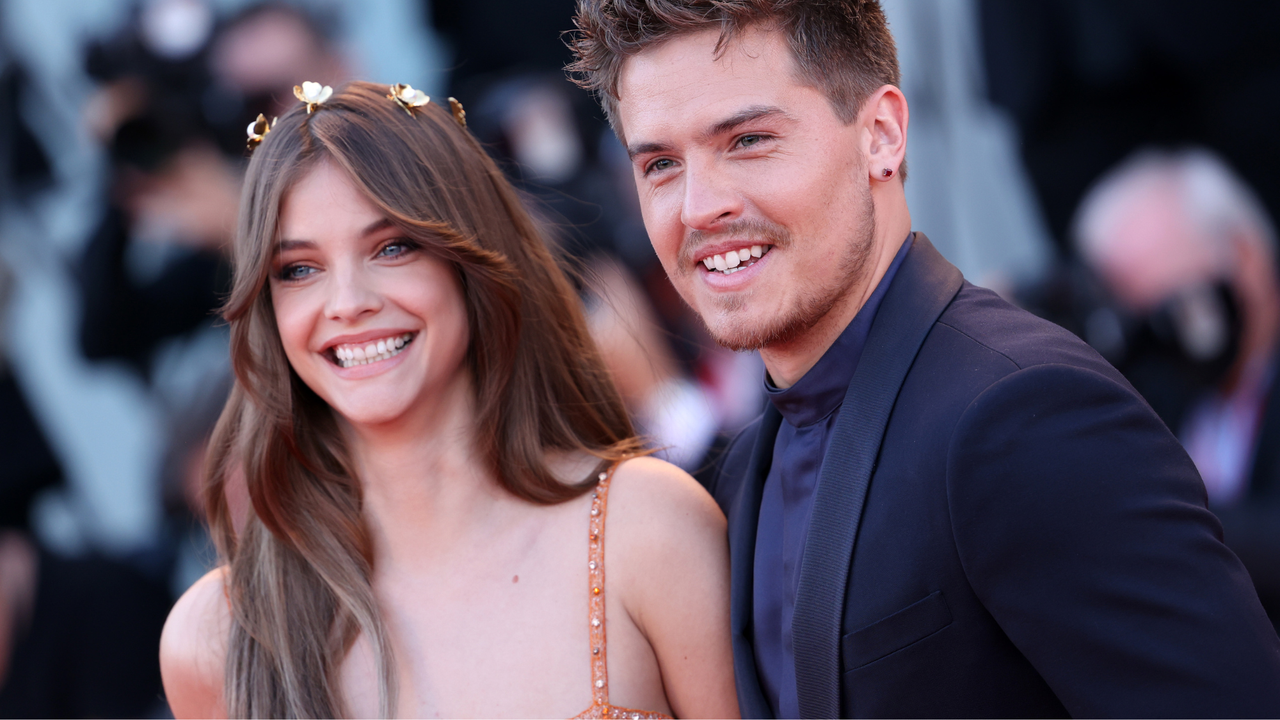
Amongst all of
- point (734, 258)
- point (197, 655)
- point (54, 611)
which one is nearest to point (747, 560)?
point (734, 258)

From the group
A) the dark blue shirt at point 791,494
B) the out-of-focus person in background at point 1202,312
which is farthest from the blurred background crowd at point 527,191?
the dark blue shirt at point 791,494

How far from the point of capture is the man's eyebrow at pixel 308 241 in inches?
82.6

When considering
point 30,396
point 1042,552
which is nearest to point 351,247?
point 1042,552

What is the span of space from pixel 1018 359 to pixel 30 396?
15.7ft

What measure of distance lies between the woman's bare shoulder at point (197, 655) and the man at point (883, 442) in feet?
3.69

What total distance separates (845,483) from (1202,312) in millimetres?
2409

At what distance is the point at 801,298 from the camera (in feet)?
5.61

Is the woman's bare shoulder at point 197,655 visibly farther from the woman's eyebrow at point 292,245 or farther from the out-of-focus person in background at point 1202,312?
the out-of-focus person in background at point 1202,312

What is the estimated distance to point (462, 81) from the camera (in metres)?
4.53

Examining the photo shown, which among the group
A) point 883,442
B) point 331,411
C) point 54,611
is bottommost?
point 54,611

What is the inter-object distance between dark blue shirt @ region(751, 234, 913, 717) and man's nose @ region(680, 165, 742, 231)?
281mm

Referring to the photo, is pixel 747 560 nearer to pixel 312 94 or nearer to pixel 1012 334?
pixel 1012 334

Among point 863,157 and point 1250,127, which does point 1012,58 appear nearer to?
point 1250,127

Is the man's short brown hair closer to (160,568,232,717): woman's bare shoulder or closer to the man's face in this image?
the man's face
